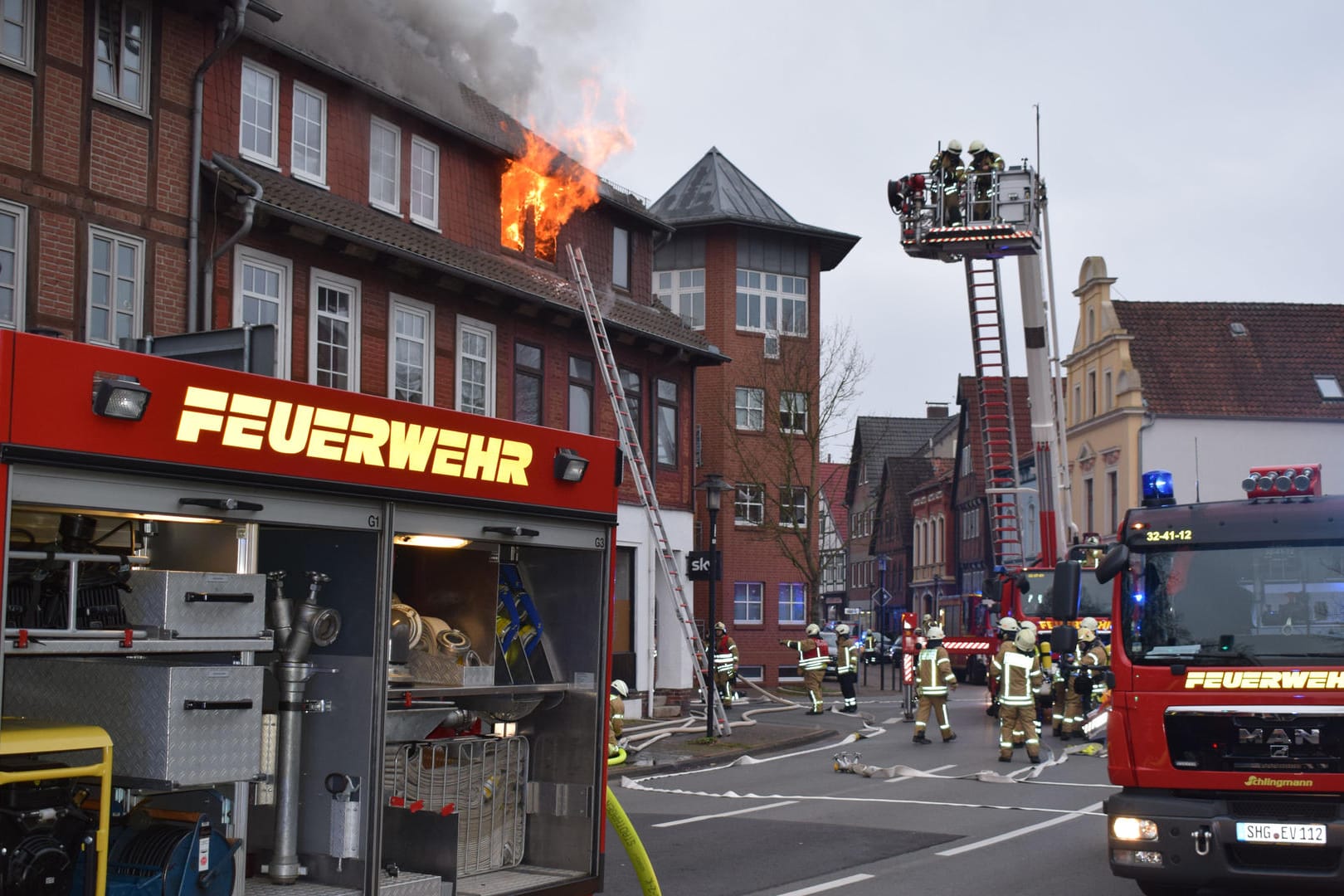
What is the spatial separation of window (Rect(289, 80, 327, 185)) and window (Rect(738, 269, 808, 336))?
724 inches

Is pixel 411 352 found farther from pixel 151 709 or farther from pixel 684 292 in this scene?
pixel 684 292

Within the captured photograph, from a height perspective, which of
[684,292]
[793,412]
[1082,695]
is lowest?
[1082,695]

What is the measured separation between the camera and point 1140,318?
44688 mm

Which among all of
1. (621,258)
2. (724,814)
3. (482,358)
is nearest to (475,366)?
(482,358)

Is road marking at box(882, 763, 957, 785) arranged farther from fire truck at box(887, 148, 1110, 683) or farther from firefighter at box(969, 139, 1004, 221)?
→ firefighter at box(969, 139, 1004, 221)

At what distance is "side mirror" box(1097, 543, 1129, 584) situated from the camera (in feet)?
28.2

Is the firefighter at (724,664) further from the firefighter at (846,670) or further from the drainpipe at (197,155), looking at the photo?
the drainpipe at (197,155)

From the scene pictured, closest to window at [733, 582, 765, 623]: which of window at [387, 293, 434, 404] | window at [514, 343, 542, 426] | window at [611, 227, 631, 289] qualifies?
window at [611, 227, 631, 289]

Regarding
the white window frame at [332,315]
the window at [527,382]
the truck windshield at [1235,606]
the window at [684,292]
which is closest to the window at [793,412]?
the window at [684,292]

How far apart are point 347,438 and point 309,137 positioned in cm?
1516

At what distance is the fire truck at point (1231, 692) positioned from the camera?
307 inches

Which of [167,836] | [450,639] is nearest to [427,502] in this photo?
[450,639]

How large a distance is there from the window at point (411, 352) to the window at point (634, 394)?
550 cm

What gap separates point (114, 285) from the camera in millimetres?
15719
